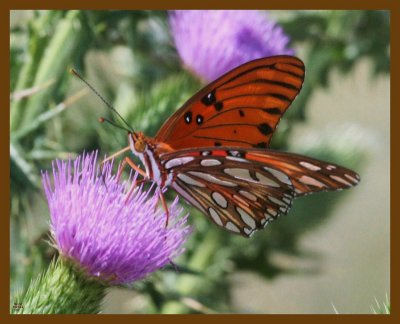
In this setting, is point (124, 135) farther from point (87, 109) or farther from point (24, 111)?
point (87, 109)

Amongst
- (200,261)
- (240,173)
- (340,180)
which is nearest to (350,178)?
(340,180)

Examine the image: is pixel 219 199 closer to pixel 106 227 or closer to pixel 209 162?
Result: pixel 209 162

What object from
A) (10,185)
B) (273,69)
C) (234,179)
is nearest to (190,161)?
(234,179)

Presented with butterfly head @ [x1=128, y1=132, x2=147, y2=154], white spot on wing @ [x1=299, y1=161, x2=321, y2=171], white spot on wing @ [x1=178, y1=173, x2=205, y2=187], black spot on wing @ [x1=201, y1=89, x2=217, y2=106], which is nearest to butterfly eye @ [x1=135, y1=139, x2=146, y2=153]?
butterfly head @ [x1=128, y1=132, x2=147, y2=154]

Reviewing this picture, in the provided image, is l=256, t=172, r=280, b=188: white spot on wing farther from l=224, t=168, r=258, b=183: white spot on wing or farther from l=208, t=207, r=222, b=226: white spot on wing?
A: l=208, t=207, r=222, b=226: white spot on wing

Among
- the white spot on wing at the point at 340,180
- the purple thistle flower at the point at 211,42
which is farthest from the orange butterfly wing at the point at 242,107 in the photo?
the purple thistle flower at the point at 211,42

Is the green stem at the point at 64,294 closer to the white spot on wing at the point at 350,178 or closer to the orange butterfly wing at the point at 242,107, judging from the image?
the orange butterfly wing at the point at 242,107
